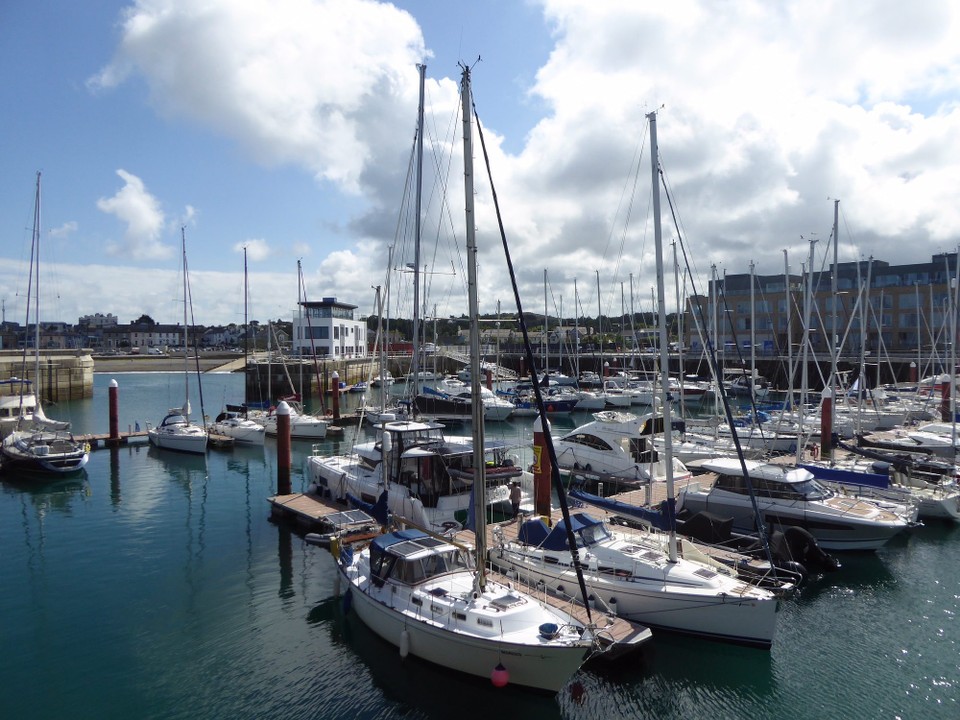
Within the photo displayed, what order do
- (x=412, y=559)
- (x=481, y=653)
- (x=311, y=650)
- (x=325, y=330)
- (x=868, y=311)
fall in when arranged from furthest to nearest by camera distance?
(x=325, y=330)
(x=868, y=311)
(x=311, y=650)
(x=412, y=559)
(x=481, y=653)

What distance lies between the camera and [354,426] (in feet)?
165

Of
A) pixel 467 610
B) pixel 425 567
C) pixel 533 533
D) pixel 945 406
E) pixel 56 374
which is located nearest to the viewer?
pixel 467 610

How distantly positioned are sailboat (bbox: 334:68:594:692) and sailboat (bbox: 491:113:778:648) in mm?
1933

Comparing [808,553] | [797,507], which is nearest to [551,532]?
[808,553]

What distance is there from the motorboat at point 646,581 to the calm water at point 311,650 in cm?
76

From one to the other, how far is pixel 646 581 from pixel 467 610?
4.92 meters

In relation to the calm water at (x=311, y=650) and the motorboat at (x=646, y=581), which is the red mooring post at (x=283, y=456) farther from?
the motorboat at (x=646, y=581)

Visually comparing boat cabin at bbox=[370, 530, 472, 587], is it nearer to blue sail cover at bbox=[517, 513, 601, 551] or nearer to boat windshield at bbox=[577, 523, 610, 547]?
blue sail cover at bbox=[517, 513, 601, 551]

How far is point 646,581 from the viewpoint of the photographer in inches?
A: 597

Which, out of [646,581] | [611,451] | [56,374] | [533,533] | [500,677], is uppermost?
[56,374]

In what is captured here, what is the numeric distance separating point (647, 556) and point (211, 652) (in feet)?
36.3

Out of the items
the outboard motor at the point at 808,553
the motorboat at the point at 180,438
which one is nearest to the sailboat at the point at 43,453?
the motorboat at the point at 180,438

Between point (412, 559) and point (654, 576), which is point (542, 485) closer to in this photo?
point (654, 576)

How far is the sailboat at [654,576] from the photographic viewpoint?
560 inches
